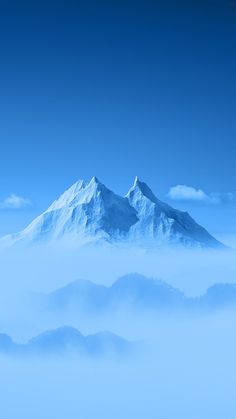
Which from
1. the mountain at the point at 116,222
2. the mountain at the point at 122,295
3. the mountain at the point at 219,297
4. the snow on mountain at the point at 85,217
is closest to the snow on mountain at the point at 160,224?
the mountain at the point at 116,222

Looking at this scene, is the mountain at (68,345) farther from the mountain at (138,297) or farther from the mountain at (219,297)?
the mountain at (219,297)

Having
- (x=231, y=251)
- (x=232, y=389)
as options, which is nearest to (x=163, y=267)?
(x=231, y=251)

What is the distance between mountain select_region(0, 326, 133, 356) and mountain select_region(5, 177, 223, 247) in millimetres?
969

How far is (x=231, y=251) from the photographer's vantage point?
410 centimetres

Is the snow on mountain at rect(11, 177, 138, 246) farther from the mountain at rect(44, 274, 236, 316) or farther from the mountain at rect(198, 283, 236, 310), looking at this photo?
the mountain at rect(198, 283, 236, 310)

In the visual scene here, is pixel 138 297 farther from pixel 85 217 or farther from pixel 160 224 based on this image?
pixel 85 217

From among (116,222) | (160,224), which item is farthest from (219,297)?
(116,222)

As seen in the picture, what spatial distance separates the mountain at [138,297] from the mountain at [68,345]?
0.76ft

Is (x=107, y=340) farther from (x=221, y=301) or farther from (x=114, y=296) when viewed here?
(x=221, y=301)

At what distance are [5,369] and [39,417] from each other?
488 mm

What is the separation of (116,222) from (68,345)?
56.3 inches

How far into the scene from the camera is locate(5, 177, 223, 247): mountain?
393 cm

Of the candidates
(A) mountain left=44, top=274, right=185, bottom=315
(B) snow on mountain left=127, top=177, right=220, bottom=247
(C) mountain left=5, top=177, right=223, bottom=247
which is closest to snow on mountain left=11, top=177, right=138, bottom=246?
(C) mountain left=5, top=177, right=223, bottom=247

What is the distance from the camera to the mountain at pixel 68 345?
3.22 meters
